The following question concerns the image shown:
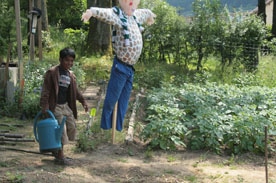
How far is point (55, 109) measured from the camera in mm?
5164

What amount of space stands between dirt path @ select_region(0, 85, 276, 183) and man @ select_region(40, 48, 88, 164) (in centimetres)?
36

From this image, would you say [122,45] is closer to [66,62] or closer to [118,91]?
[118,91]

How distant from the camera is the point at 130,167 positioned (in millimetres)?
5414

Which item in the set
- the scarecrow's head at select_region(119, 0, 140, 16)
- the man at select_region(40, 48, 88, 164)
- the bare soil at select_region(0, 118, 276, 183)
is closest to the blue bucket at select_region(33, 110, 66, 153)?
the man at select_region(40, 48, 88, 164)

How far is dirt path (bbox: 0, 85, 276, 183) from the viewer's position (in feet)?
15.8

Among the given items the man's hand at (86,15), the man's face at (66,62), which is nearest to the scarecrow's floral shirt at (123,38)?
the man's hand at (86,15)

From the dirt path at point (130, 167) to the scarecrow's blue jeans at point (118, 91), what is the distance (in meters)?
0.39

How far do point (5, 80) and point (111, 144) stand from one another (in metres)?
3.04

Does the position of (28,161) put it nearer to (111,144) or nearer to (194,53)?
(111,144)

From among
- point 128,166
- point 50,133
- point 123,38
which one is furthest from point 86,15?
point 128,166

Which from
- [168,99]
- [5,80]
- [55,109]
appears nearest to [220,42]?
[168,99]

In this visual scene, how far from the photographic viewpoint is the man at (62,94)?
504cm

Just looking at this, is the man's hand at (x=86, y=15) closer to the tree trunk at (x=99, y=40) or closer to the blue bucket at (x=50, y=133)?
the blue bucket at (x=50, y=133)

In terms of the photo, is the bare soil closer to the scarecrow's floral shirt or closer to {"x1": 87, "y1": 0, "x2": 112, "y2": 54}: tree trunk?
the scarecrow's floral shirt
